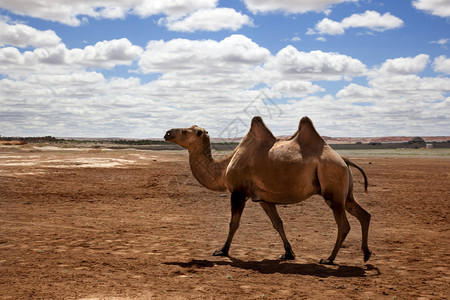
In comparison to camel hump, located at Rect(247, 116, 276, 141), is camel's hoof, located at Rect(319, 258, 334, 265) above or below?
below

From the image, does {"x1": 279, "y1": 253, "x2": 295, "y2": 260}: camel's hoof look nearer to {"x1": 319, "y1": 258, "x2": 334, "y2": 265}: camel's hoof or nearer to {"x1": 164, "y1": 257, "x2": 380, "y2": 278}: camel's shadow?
{"x1": 164, "y1": 257, "x2": 380, "y2": 278}: camel's shadow

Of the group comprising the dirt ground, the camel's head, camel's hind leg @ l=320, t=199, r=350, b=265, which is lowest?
the dirt ground

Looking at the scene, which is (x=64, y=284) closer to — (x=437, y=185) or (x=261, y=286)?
(x=261, y=286)

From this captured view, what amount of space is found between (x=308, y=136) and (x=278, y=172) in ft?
3.24

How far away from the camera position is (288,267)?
8344 mm

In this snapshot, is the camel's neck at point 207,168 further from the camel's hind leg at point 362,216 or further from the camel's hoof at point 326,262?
the camel's hind leg at point 362,216

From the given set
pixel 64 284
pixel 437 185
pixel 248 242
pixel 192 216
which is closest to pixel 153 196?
pixel 192 216

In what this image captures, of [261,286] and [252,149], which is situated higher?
[252,149]

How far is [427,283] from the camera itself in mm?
7383

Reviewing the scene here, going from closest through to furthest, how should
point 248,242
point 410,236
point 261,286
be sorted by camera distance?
1. point 261,286
2. point 248,242
3. point 410,236

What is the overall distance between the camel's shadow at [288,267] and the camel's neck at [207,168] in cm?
157

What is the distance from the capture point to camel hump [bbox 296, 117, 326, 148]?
881 cm

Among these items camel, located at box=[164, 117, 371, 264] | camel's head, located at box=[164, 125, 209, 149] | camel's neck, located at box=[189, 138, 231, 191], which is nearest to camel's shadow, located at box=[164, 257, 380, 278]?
camel, located at box=[164, 117, 371, 264]

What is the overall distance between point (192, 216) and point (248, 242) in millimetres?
4222
